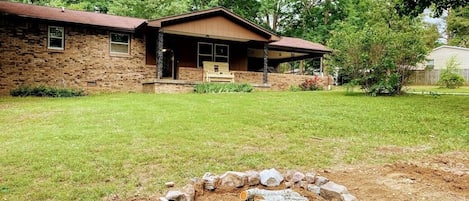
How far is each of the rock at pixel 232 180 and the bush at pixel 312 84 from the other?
16695mm

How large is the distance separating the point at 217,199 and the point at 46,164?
8.01 ft

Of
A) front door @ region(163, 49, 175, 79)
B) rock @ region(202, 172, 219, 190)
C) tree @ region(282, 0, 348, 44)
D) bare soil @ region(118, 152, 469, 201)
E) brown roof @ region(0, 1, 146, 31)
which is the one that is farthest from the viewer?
tree @ region(282, 0, 348, 44)

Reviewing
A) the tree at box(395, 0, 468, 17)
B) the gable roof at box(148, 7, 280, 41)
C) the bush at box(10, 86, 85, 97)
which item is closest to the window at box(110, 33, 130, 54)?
the gable roof at box(148, 7, 280, 41)

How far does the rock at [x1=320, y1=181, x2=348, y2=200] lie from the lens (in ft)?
11.9

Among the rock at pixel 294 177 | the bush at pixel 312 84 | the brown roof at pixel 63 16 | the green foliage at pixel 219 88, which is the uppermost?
the brown roof at pixel 63 16

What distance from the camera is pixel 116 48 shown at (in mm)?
17672

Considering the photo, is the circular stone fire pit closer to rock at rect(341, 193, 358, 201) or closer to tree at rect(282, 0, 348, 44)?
rock at rect(341, 193, 358, 201)

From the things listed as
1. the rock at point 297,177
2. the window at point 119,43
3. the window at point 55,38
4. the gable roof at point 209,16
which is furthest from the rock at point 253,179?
the window at point 119,43

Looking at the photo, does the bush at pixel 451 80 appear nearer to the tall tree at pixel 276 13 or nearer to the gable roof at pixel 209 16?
the gable roof at pixel 209 16

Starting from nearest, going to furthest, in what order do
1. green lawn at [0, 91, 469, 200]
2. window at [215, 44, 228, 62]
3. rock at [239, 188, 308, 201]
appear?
1. rock at [239, 188, 308, 201]
2. green lawn at [0, 91, 469, 200]
3. window at [215, 44, 228, 62]

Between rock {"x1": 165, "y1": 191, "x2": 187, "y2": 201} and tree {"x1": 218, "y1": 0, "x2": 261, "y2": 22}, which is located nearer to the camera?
rock {"x1": 165, "y1": 191, "x2": 187, "y2": 201}

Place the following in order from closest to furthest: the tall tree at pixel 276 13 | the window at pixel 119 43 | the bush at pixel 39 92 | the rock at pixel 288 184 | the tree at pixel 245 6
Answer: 1. the rock at pixel 288 184
2. the bush at pixel 39 92
3. the window at pixel 119 43
4. the tall tree at pixel 276 13
5. the tree at pixel 245 6

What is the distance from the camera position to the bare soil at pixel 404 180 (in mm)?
3840

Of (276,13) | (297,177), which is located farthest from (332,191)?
(276,13)
